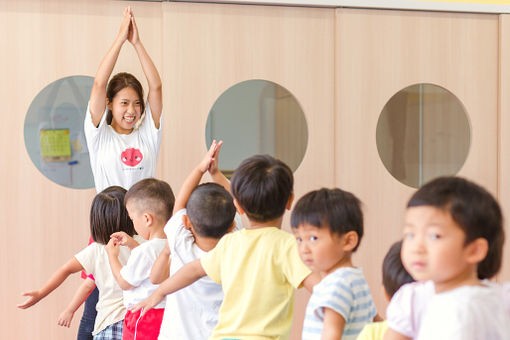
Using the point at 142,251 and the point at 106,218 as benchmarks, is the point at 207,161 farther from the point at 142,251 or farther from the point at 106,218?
the point at 106,218

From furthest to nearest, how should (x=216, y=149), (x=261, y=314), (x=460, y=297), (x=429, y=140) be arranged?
1. (x=429, y=140)
2. (x=216, y=149)
3. (x=261, y=314)
4. (x=460, y=297)

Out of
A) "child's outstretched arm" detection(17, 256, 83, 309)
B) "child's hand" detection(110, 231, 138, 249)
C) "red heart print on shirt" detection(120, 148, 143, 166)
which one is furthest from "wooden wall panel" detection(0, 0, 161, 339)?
"child's hand" detection(110, 231, 138, 249)

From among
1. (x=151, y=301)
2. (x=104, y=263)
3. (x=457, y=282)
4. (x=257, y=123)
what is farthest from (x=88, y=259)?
(x=257, y=123)

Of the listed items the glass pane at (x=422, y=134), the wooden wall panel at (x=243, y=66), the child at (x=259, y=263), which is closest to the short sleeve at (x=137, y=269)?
the child at (x=259, y=263)

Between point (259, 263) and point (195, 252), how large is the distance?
301 mm

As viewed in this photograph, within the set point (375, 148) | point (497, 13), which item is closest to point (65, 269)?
point (375, 148)

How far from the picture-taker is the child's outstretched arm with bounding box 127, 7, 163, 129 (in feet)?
7.88

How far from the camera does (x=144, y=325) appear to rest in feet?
6.07

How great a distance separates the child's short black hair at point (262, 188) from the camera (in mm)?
1469

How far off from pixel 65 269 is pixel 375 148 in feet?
5.11

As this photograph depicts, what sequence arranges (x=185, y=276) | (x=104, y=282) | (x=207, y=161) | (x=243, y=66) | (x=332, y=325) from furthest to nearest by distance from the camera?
(x=243, y=66), (x=104, y=282), (x=207, y=161), (x=185, y=276), (x=332, y=325)

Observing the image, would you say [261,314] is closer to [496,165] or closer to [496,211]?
[496,211]

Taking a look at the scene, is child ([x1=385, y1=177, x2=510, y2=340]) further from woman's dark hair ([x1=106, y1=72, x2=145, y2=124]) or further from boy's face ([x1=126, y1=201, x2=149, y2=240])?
woman's dark hair ([x1=106, y1=72, x2=145, y2=124])

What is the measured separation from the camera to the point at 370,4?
2.91m
